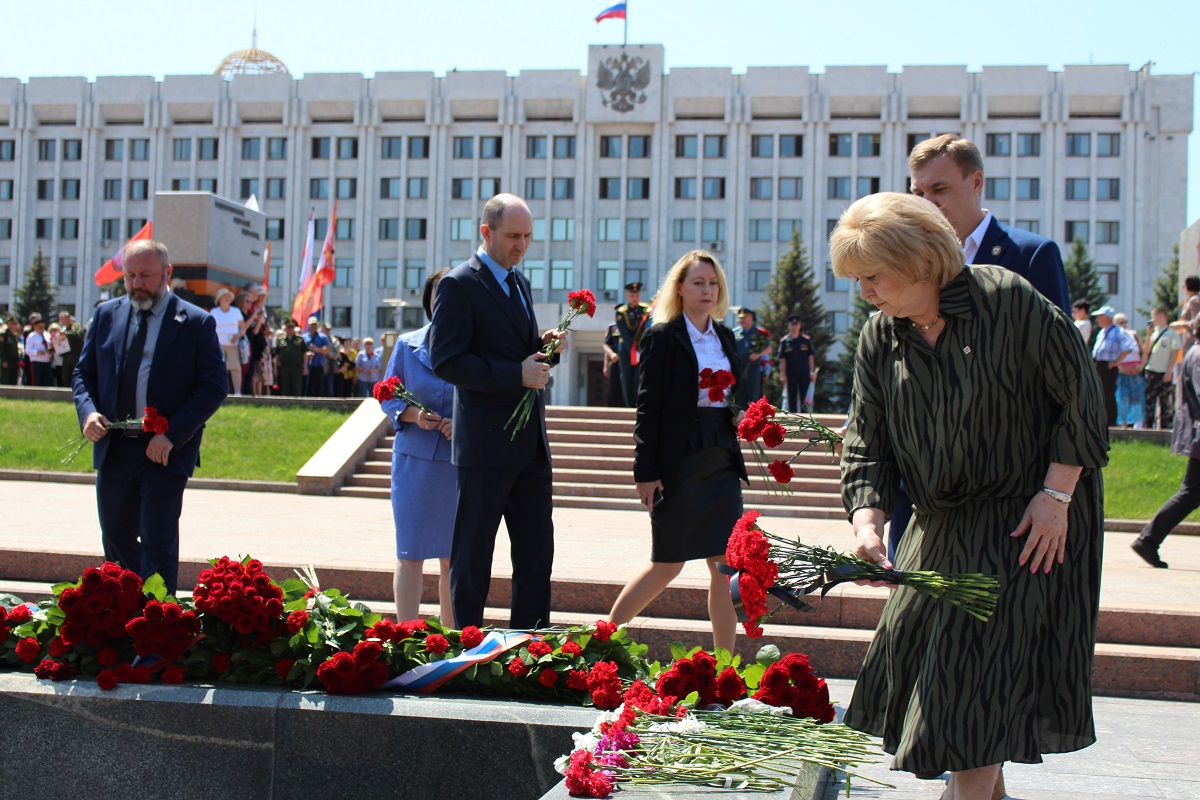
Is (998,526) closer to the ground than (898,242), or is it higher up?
closer to the ground

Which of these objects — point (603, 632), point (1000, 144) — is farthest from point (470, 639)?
point (1000, 144)

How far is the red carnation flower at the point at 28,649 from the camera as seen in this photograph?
12.0ft

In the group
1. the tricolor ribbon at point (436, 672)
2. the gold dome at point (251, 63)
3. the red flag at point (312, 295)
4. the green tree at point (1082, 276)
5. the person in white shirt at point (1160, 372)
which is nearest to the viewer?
the tricolor ribbon at point (436, 672)

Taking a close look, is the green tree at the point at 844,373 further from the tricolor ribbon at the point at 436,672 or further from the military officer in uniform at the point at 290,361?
the tricolor ribbon at the point at 436,672

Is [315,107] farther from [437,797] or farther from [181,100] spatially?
[437,797]

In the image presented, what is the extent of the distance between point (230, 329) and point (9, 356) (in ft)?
22.4

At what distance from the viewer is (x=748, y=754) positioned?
3.03m

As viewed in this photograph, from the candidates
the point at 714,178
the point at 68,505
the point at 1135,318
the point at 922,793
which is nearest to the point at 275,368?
the point at 68,505

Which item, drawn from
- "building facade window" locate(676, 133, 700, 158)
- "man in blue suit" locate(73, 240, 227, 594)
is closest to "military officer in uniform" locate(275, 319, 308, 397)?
"man in blue suit" locate(73, 240, 227, 594)

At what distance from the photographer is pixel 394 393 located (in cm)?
530

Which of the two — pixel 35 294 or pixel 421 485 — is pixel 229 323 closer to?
pixel 421 485

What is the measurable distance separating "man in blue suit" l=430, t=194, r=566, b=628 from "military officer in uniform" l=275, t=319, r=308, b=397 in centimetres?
1764

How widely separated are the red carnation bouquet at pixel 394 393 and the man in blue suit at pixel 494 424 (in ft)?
1.70

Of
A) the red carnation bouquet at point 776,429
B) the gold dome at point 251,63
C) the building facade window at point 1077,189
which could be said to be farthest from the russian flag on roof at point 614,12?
the red carnation bouquet at point 776,429
